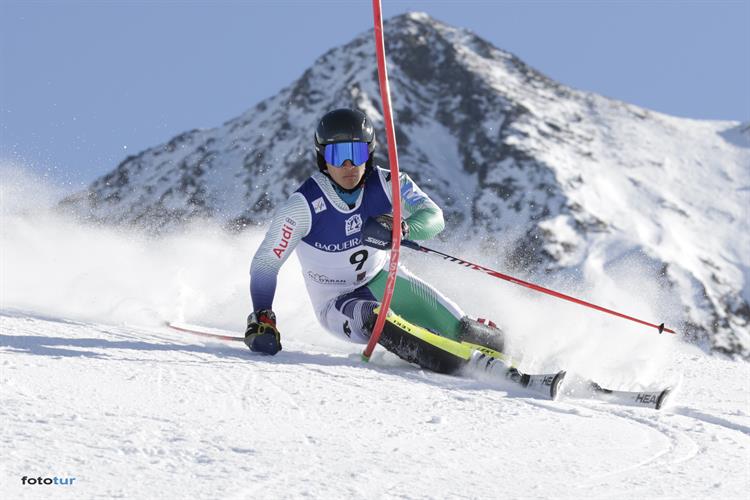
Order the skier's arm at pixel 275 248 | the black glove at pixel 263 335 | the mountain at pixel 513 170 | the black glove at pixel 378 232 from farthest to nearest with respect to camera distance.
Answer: the mountain at pixel 513 170
the skier's arm at pixel 275 248
the black glove at pixel 378 232
the black glove at pixel 263 335

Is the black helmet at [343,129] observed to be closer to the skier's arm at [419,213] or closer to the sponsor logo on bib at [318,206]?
the sponsor logo on bib at [318,206]

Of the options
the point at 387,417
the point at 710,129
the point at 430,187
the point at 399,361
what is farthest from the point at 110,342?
the point at 710,129

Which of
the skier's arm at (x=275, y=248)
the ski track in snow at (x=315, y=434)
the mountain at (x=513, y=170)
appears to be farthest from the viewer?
the mountain at (x=513, y=170)

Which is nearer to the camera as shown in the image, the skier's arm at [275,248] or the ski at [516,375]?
the ski at [516,375]

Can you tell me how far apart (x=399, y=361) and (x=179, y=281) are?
3343 millimetres

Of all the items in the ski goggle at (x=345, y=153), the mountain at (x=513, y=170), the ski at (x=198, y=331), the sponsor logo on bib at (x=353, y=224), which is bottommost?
the ski at (x=198, y=331)

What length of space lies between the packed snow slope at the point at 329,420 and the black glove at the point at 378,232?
0.83 meters

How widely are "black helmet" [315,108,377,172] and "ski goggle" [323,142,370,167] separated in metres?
0.03

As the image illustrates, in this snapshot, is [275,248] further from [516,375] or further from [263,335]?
[516,375]

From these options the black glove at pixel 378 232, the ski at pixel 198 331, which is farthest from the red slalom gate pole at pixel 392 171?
the ski at pixel 198 331

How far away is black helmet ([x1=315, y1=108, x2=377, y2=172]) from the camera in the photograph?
5.60 m

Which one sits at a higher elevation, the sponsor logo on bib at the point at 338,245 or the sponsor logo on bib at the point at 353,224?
the sponsor logo on bib at the point at 353,224

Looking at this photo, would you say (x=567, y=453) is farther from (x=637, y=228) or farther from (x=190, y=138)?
(x=190, y=138)

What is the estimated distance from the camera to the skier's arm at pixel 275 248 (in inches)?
220
